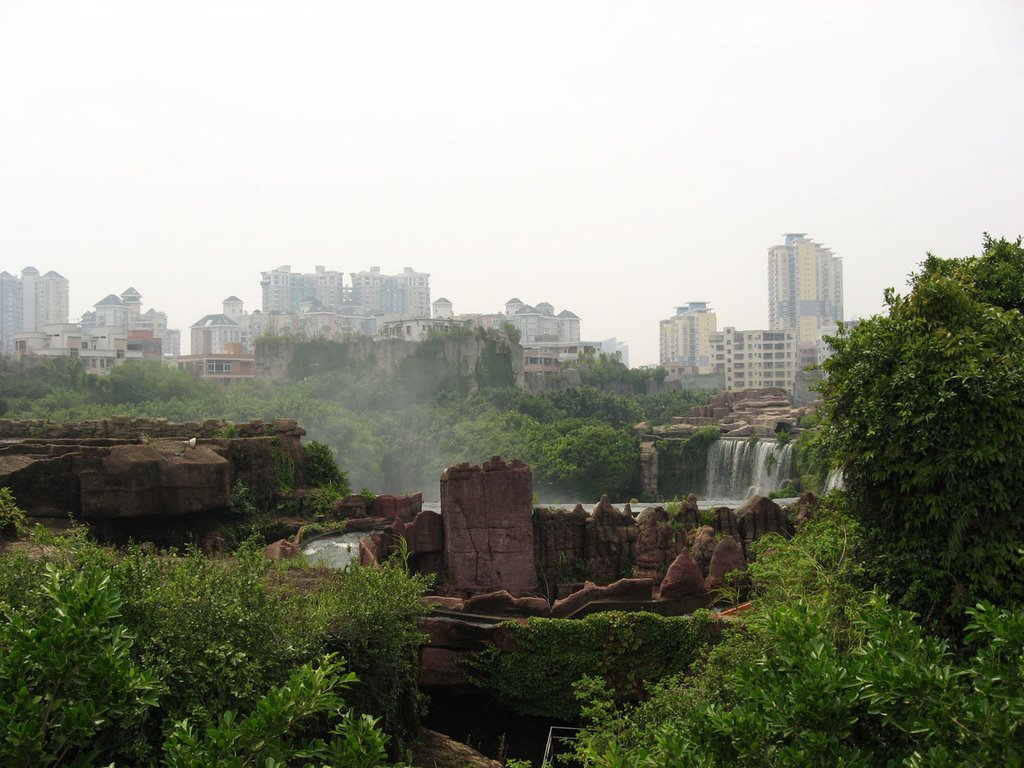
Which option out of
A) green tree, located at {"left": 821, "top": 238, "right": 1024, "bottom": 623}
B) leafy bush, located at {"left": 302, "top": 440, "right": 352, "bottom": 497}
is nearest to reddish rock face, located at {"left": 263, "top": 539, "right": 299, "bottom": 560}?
leafy bush, located at {"left": 302, "top": 440, "right": 352, "bottom": 497}

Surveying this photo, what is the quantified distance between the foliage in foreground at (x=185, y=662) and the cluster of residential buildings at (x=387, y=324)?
52419 millimetres

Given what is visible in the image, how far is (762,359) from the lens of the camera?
80.6 m

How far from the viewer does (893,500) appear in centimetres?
1084

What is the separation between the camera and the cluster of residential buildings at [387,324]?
253 ft

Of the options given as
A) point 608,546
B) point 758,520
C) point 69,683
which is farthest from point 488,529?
point 69,683

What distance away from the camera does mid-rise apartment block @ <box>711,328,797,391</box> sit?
263ft

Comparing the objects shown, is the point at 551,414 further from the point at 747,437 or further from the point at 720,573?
the point at 720,573

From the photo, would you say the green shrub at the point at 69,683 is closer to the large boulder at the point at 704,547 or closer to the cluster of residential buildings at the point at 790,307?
the large boulder at the point at 704,547

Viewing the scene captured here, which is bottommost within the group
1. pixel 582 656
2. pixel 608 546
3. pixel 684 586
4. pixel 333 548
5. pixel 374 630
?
pixel 582 656

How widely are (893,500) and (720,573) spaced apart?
6770 mm

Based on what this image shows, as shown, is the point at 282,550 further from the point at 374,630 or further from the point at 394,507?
the point at 374,630

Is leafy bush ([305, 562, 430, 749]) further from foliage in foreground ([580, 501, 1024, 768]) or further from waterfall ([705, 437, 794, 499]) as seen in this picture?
waterfall ([705, 437, 794, 499])

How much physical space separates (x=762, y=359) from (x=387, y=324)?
1386 inches

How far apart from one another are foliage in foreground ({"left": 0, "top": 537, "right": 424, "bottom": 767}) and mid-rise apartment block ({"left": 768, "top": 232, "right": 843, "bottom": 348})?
121 meters
